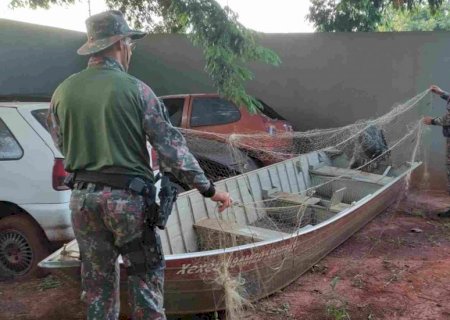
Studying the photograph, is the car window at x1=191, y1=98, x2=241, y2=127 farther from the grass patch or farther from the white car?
the grass patch

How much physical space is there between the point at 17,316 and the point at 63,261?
1.06 metres

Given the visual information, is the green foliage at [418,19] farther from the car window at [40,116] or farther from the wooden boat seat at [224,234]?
the car window at [40,116]

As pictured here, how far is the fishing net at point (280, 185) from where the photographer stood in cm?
337

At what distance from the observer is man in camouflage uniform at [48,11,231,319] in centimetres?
223

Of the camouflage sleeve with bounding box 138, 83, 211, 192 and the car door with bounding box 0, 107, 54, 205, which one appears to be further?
the car door with bounding box 0, 107, 54, 205

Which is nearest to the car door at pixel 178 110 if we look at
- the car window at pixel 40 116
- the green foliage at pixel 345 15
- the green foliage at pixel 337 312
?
the car window at pixel 40 116

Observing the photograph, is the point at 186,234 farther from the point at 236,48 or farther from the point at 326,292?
the point at 236,48

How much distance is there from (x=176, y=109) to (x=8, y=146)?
3125mm

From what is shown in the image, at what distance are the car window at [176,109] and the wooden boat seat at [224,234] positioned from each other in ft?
8.60

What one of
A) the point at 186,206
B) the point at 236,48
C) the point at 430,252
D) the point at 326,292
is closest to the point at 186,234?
the point at 186,206

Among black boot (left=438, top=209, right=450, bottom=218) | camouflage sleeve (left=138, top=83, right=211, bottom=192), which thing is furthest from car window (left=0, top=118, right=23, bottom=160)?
black boot (left=438, top=209, right=450, bottom=218)

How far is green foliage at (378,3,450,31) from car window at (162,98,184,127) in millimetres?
5086

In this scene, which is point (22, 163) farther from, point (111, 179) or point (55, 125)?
point (111, 179)

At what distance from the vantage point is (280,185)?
5.67 m
